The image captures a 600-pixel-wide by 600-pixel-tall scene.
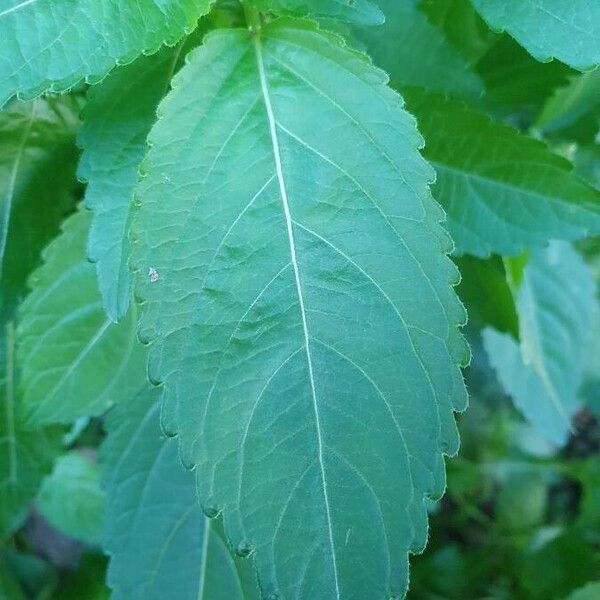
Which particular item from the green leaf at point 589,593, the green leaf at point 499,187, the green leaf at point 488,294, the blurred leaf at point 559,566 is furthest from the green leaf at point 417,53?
the blurred leaf at point 559,566

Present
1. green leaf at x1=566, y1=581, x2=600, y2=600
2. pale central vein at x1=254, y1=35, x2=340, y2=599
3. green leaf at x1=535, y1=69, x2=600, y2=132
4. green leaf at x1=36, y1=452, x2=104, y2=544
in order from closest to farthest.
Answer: pale central vein at x1=254, y1=35, x2=340, y2=599
green leaf at x1=535, y1=69, x2=600, y2=132
green leaf at x1=566, y1=581, x2=600, y2=600
green leaf at x1=36, y1=452, x2=104, y2=544

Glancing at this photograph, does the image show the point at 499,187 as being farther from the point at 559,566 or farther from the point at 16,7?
the point at 559,566

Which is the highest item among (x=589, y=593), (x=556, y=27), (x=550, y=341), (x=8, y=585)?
(x=556, y=27)

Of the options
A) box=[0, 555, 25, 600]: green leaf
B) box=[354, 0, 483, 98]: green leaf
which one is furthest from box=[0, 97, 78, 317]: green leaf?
box=[0, 555, 25, 600]: green leaf

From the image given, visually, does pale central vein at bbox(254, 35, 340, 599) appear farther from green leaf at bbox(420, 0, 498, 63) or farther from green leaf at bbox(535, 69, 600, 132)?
green leaf at bbox(535, 69, 600, 132)

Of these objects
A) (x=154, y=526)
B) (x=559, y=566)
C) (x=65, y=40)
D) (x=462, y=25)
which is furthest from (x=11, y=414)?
(x=559, y=566)

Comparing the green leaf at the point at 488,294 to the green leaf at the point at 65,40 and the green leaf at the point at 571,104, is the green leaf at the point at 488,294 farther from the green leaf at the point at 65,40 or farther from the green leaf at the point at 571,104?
the green leaf at the point at 65,40
